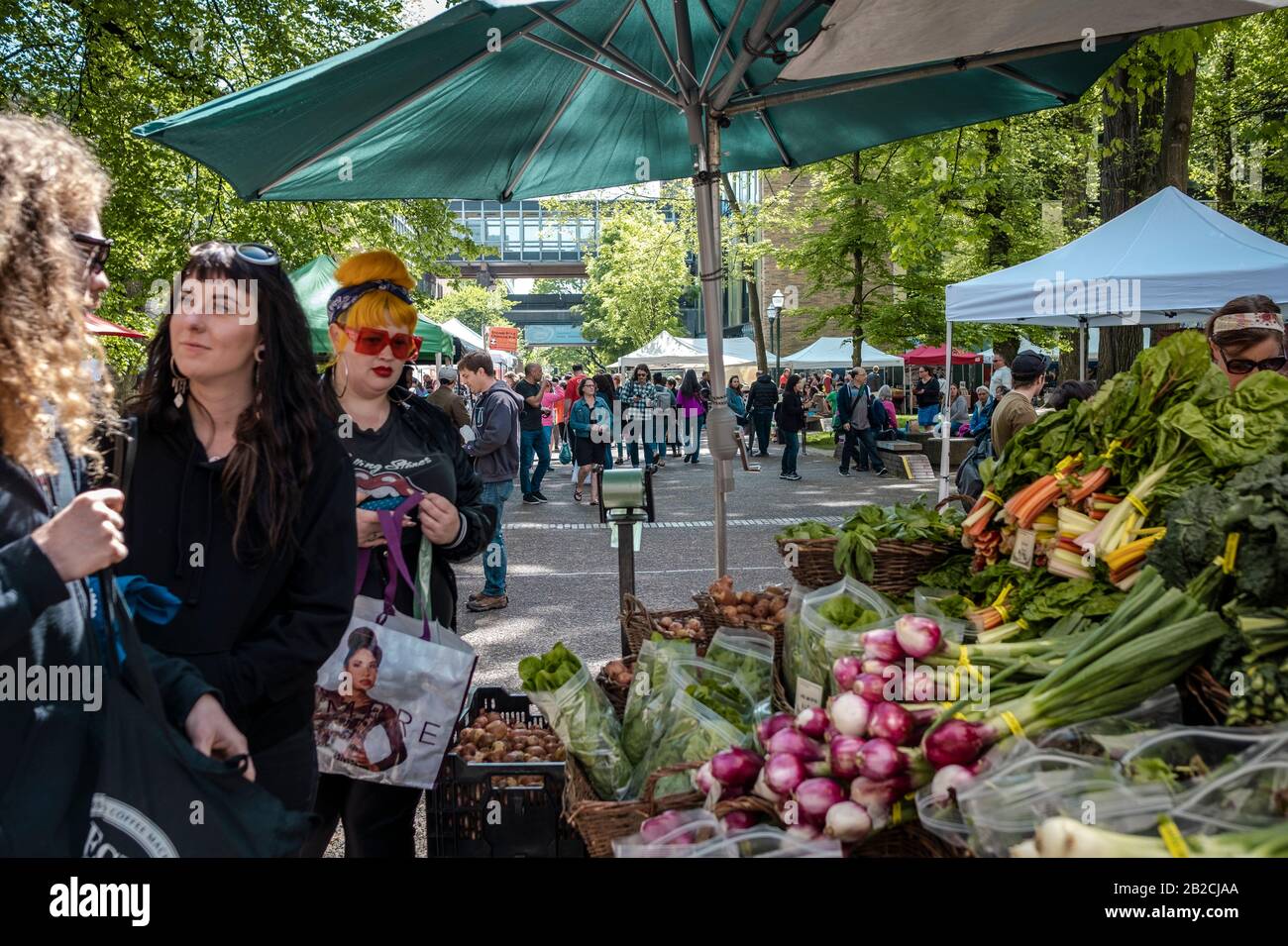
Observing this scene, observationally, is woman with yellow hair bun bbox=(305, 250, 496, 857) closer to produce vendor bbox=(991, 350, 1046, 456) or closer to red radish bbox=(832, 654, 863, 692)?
red radish bbox=(832, 654, 863, 692)

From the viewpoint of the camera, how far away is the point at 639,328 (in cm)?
5994

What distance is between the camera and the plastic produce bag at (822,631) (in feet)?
9.14

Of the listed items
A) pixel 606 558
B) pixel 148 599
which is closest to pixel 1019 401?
pixel 606 558

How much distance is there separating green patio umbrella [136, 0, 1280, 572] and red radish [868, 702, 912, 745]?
2.09 meters

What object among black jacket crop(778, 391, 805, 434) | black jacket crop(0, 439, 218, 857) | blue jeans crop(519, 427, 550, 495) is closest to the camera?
black jacket crop(0, 439, 218, 857)

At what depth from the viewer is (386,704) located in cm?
281

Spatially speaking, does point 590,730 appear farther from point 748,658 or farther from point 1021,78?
point 1021,78

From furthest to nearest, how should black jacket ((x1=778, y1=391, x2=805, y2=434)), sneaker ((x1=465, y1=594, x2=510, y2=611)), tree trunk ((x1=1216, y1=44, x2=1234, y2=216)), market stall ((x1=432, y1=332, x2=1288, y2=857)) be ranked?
black jacket ((x1=778, y1=391, x2=805, y2=434)), tree trunk ((x1=1216, y1=44, x2=1234, y2=216)), sneaker ((x1=465, y1=594, x2=510, y2=611)), market stall ((x1=432, y1=332, x2=1288, y2=857))

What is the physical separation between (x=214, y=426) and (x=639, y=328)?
58276 millimetres

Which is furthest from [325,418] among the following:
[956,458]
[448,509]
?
[956,458]

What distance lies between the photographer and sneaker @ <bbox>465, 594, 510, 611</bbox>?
858 cm

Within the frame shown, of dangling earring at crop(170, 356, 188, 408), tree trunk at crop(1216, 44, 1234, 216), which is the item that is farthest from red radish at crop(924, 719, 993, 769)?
tree trunk at crop(1216, 44, 1234, 216)

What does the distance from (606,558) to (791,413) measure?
10.6 m

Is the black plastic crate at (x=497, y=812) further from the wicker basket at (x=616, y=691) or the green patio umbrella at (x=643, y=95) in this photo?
the green patio umbrella at (x=643, y=95)
